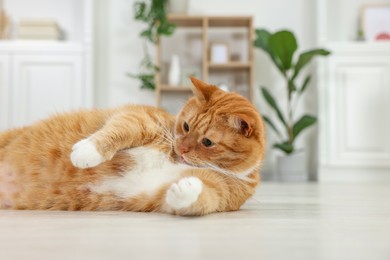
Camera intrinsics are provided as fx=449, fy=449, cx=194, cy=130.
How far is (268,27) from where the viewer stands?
4.27 metres

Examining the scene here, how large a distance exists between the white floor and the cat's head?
0.13 metres

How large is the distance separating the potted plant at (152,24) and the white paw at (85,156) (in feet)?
9.34

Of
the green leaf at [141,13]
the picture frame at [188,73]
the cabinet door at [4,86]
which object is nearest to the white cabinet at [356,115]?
the picture frame at [188,73]

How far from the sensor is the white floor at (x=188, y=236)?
627mm

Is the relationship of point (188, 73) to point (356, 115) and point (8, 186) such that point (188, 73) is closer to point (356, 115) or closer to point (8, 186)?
point (356, 115)

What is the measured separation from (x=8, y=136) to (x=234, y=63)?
285cm

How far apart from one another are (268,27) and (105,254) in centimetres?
392

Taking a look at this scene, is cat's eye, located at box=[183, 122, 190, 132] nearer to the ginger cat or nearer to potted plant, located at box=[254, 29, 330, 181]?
the ginger cat

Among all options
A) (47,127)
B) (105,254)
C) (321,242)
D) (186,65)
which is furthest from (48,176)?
(186,65)

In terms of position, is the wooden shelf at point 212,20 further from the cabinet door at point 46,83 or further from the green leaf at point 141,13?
the cabinet door at point 46,83

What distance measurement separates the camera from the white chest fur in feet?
3.51

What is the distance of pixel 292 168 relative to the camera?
3752 mm

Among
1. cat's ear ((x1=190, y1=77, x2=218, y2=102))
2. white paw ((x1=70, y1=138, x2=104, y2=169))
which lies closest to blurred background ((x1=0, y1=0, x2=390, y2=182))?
cat's ear ((x1=190, y1=77, x2=218, y2=102))

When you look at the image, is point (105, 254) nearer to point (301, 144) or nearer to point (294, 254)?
point (294, 254)
